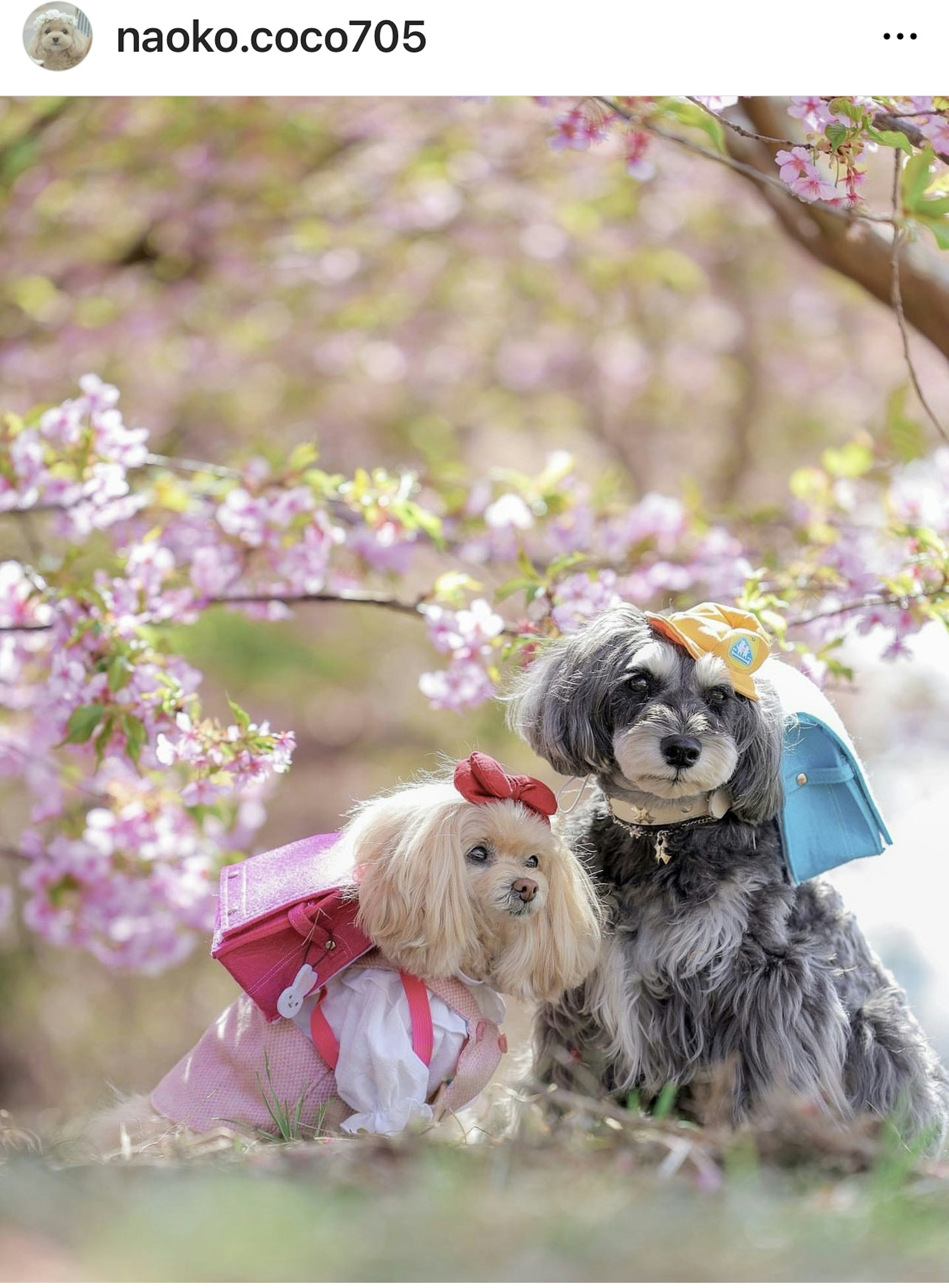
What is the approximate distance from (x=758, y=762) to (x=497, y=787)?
48 centimetres

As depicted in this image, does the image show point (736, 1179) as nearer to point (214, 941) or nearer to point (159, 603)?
point (214, 941)

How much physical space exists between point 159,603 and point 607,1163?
194cm

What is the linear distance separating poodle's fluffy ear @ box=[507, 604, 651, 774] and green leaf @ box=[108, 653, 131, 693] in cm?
96

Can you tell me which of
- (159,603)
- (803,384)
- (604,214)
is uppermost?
(604,214)

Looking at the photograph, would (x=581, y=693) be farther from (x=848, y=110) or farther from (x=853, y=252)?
(x=853, y=252)

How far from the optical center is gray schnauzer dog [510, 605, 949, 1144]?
2.29 m

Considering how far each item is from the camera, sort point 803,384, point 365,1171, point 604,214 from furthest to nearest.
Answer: point 803,384 → point 604,214 → point 365,1171

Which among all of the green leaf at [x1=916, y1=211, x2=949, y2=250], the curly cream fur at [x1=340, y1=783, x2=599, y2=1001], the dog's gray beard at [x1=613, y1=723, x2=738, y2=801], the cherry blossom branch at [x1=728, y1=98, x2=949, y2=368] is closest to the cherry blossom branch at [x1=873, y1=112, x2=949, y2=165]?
the green leaf at [x1=916, y1=211, x2=949, y2=250]

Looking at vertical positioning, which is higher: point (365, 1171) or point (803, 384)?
point (803, 384)

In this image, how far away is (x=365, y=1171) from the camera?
6.00 feet

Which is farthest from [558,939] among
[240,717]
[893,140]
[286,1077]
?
[893,140]

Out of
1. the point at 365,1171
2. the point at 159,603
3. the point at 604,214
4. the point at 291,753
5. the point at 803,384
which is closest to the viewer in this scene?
the point at 365,1171
